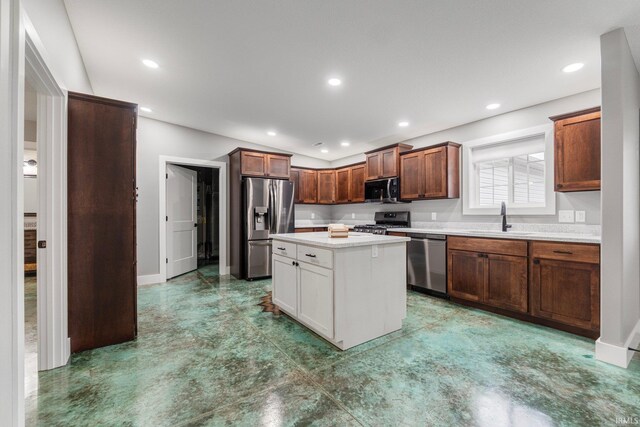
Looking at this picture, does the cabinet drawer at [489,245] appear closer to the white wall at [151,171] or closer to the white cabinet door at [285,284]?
the white cabinet door at [285,284]

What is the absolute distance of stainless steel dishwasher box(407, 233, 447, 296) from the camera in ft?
11.9

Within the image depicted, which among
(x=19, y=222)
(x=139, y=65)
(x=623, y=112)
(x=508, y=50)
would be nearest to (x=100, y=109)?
(x=139, y=65)

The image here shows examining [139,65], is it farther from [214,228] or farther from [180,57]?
[214,228]

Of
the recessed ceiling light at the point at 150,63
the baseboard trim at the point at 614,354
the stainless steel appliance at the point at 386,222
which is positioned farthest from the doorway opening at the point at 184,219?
the baseboard trim at the point at 614,354

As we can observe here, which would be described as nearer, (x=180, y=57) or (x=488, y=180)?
(x=180, y=57)

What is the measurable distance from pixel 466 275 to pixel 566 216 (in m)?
1.29

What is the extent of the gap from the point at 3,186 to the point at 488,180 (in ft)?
15.6

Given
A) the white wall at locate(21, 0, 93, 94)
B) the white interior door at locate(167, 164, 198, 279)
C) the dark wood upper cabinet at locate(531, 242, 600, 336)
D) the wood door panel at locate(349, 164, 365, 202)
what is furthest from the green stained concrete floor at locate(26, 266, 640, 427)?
the wood door panel at locate(349, 164, 365, 202)

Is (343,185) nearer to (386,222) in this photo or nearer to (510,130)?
(386,222)

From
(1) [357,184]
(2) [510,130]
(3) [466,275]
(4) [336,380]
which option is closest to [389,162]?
(1) [357,184]

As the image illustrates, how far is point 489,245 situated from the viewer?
3152mm

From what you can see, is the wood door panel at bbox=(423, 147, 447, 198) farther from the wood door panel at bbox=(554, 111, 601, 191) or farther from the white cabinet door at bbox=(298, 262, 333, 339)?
the white cabinet door at bbox=(298, 262, 333, 339)

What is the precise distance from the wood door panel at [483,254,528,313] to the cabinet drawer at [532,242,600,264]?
7.1 inches

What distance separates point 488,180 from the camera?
3.98 metres
